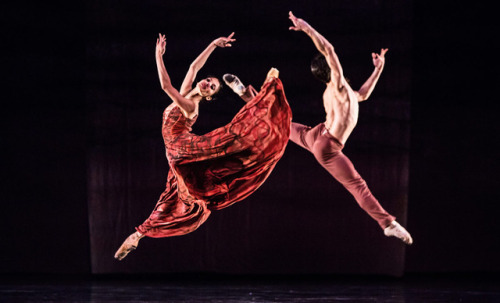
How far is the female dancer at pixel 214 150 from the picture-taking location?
3.52m

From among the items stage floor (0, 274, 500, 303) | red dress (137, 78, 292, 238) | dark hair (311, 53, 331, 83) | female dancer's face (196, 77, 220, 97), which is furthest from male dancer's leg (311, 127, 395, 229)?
stage floor (0, 274, 500, 303)

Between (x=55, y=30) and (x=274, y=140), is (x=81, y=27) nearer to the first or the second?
(x=55, y=30)

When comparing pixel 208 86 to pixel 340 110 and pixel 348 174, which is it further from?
pixel 348 174

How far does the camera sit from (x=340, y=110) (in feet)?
11.5

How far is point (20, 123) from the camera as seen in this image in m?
5.17

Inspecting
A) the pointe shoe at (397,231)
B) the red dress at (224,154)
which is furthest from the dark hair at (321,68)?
the pointe shoe at (397,231)

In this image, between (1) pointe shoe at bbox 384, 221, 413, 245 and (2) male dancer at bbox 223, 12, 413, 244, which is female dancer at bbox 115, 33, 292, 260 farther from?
(1) pointe shoe at bbox 384, 221, 413, 245

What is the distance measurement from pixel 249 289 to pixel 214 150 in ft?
5.36

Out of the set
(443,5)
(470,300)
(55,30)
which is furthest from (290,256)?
(55,30)

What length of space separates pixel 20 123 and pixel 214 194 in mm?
2435

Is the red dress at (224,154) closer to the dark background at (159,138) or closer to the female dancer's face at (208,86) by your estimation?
the female dancer's face at (208,86)

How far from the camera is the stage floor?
170 inches

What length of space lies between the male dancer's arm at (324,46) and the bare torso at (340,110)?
7cm

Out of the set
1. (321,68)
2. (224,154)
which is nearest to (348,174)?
(321,68)
